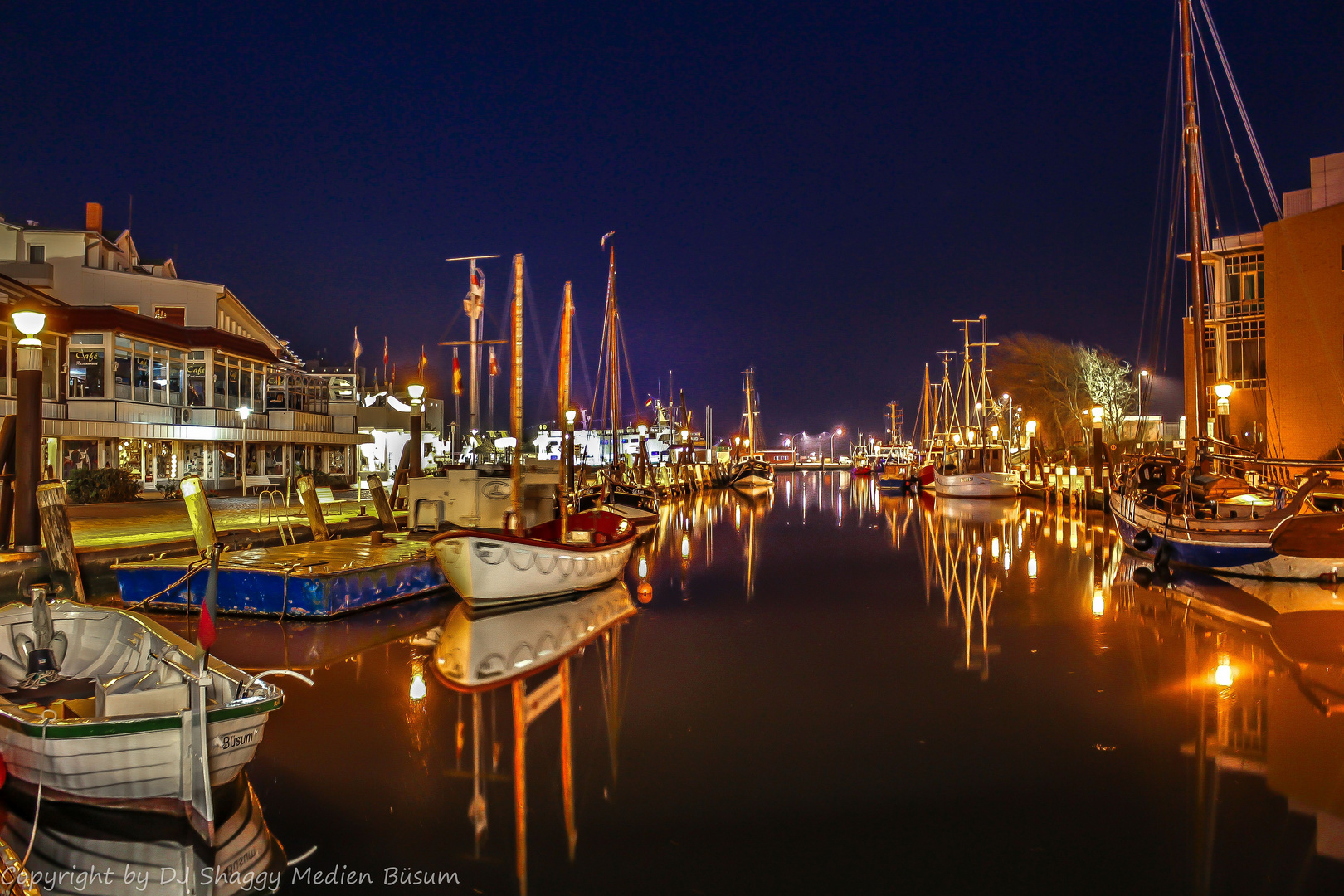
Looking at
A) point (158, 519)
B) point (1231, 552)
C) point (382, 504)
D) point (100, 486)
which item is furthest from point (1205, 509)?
point (100, 486)

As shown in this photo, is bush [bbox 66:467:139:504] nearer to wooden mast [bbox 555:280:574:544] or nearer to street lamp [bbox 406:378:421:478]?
street lamp [bbox 406:378:421:478]

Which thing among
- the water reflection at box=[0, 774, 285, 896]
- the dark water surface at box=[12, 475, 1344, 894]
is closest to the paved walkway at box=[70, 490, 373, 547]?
the dark water surface at box=[12, 475, 1344, 894]

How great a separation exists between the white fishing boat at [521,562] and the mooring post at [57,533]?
5.61m

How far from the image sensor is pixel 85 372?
29562 millimetres

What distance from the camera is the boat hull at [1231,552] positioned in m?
17.4

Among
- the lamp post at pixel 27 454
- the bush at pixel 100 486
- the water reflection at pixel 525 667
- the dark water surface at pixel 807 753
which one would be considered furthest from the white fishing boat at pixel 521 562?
the bush at pixel 100 486

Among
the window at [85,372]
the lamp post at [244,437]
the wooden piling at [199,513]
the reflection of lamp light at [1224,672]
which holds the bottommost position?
the reflection of lamp light at [1224,672]

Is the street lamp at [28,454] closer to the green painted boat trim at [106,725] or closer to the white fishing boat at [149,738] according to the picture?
the white fishing boat at [149,738]

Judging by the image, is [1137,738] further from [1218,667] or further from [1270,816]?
[1218,667]

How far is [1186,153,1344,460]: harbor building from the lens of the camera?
35094mm

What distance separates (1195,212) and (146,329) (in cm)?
3475

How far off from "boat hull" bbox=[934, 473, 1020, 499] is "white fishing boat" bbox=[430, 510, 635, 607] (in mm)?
40352

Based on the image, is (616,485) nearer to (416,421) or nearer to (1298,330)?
(416,421)

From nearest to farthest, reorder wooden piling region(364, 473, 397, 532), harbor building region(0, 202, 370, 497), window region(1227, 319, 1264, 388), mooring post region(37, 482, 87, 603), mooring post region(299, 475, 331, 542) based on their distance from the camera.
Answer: mooring post region(37, 482, 87, 603) < mooring post region(299, 475, 331, 542) < wooden piling region(364, 473, 397, 532) < harbor building region(0, 202, 370, 497) < window region(1227, 319, 1264, 388)
